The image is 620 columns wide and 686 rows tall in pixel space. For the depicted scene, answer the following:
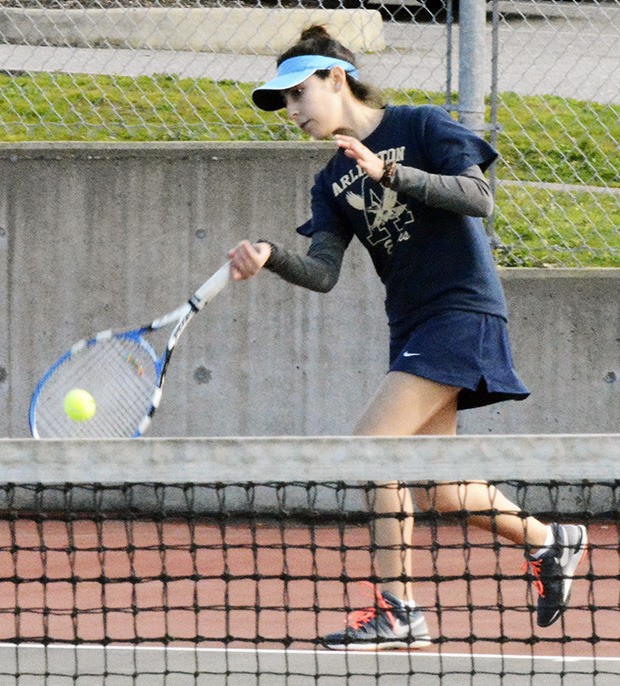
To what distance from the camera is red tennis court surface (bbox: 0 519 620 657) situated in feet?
14.0

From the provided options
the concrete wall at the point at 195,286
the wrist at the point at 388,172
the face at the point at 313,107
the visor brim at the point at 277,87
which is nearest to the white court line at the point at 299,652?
the wrist at the point at 388,172

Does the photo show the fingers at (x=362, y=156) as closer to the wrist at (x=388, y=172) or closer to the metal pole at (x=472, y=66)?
the wrist at (x=388, y=172)

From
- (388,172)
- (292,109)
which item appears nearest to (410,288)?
(388,172)

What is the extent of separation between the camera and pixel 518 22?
25.0 feet

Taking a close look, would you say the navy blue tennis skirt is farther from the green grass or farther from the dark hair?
the green grass

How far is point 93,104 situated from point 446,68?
1848 mm

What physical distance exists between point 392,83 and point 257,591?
4130mm

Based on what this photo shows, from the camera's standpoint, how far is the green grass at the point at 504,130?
23.7 ft

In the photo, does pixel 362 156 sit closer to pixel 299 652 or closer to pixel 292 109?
pixel 292 109

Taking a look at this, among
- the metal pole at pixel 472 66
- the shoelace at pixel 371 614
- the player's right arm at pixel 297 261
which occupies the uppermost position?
the metal pole at pixel 472 66

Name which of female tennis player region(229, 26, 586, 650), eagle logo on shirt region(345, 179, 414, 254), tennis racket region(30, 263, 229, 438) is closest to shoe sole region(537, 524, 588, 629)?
female tennis player region(229, 26, 586, 650)

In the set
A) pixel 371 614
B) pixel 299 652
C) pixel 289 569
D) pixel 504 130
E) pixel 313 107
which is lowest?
pixel 299 652

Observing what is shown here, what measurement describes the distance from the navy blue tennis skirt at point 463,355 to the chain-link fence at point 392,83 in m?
2.52

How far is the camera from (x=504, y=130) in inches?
281
